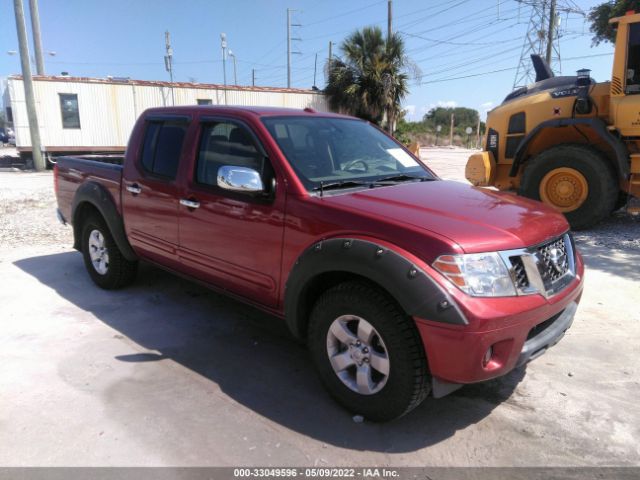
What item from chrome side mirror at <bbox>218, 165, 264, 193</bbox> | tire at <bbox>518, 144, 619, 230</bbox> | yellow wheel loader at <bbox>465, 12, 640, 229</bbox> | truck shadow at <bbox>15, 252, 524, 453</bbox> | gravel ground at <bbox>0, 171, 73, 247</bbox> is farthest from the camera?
gravel ground at <bbox>0, 171, 73, 247</bbox>

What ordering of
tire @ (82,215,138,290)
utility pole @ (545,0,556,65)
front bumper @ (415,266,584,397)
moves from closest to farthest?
Answer: front bumper @ (415,266,584,397) < tire @ (82,215,138,290) < utility pole @ (545,0,556,65)

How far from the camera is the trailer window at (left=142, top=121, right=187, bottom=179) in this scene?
4141 mm

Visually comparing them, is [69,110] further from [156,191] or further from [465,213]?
[465,213]

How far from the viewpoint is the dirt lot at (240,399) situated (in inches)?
107

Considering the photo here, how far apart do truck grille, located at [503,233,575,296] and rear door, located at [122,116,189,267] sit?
2553 mm

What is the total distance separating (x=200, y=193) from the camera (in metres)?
3.77

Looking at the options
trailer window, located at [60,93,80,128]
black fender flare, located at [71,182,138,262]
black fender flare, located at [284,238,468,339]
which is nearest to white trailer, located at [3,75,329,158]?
trailer window, located at [60,93,80,128]

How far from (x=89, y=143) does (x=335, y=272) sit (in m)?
21.6

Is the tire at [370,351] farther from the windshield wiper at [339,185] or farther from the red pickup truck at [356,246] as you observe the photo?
the windshield wiper at [339,185]

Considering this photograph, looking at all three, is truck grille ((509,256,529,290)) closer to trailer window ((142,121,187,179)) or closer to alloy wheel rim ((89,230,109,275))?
trailer window ((142,121,187,179))

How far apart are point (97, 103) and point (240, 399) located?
2129cm

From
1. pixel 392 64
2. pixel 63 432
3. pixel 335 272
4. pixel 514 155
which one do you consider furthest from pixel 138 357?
pixel 392 64

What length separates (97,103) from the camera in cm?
2141

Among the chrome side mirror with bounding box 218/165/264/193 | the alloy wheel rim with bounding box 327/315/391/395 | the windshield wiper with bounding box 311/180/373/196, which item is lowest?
the alloy wheel rim with bounding box 327/315/391/395
